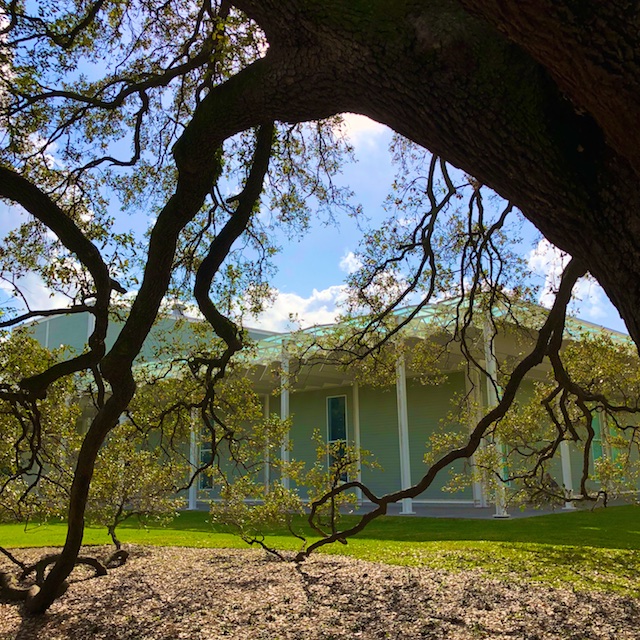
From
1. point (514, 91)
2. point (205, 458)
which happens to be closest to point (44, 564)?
point (514, 91)

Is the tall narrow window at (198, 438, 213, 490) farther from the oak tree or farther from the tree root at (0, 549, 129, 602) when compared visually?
the oak tree

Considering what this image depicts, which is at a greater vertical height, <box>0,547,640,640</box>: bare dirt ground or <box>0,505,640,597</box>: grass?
<box>0,505,640,597</box>: grass

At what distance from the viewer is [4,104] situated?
602cm

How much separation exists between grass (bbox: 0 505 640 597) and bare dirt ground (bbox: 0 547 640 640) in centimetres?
67

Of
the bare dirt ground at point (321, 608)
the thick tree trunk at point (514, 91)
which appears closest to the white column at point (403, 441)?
the bare dirt ground at point (321, 608)

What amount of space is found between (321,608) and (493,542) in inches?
195

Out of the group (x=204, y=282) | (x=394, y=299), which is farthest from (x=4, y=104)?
(x=394, y=299)

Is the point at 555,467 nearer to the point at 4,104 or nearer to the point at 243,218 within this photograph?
the point at 243,218

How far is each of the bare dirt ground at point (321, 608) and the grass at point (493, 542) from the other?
0.67 metres

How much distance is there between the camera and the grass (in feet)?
24.0

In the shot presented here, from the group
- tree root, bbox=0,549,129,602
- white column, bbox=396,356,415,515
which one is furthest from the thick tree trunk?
white column, bbox=396,356,415,515

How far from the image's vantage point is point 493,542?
32.7 ft

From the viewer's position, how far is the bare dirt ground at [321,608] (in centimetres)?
513

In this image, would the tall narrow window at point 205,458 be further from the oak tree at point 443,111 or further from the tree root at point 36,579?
the oak tree at point 443,111
